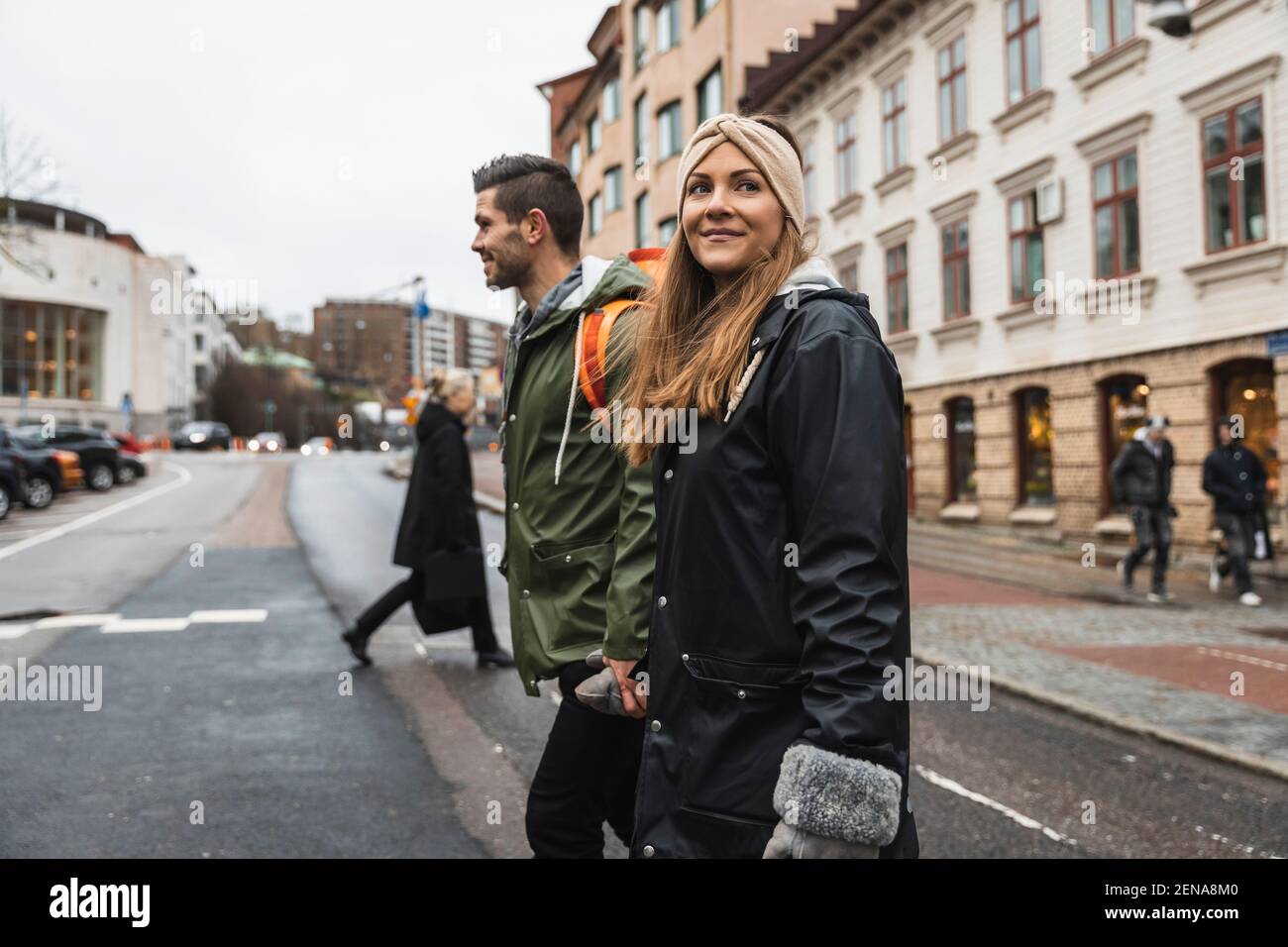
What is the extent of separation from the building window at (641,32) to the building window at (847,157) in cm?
1247

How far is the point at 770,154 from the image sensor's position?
2.11 metres

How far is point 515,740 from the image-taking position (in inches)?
237

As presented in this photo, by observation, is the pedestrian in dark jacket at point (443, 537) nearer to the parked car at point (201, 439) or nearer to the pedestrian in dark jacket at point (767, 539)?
the pedestrian in dark jacket at point (767, 539)

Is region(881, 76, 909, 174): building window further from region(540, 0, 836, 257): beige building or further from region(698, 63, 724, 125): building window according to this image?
region(698, 63, 724, 125): building window

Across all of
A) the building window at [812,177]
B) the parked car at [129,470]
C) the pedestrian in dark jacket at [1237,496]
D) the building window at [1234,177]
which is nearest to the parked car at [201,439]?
the parked car at [129,470]

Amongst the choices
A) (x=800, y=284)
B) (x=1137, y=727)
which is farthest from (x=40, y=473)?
(x=800, y=284)

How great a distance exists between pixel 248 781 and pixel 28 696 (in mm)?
2647

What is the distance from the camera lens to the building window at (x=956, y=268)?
2023 cm

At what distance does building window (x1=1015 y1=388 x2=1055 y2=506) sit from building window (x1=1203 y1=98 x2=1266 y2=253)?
4.11 m

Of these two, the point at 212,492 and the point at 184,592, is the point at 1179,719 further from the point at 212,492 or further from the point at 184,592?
the point at 212,492

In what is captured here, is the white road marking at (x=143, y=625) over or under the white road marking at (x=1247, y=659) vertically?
over

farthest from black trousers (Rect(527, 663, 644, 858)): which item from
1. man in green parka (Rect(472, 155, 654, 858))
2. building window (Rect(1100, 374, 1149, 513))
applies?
building window (Rect(1100, 374, 1149, 513))

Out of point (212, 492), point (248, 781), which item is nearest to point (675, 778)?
point (248, 781)

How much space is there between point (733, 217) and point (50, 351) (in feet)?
257
